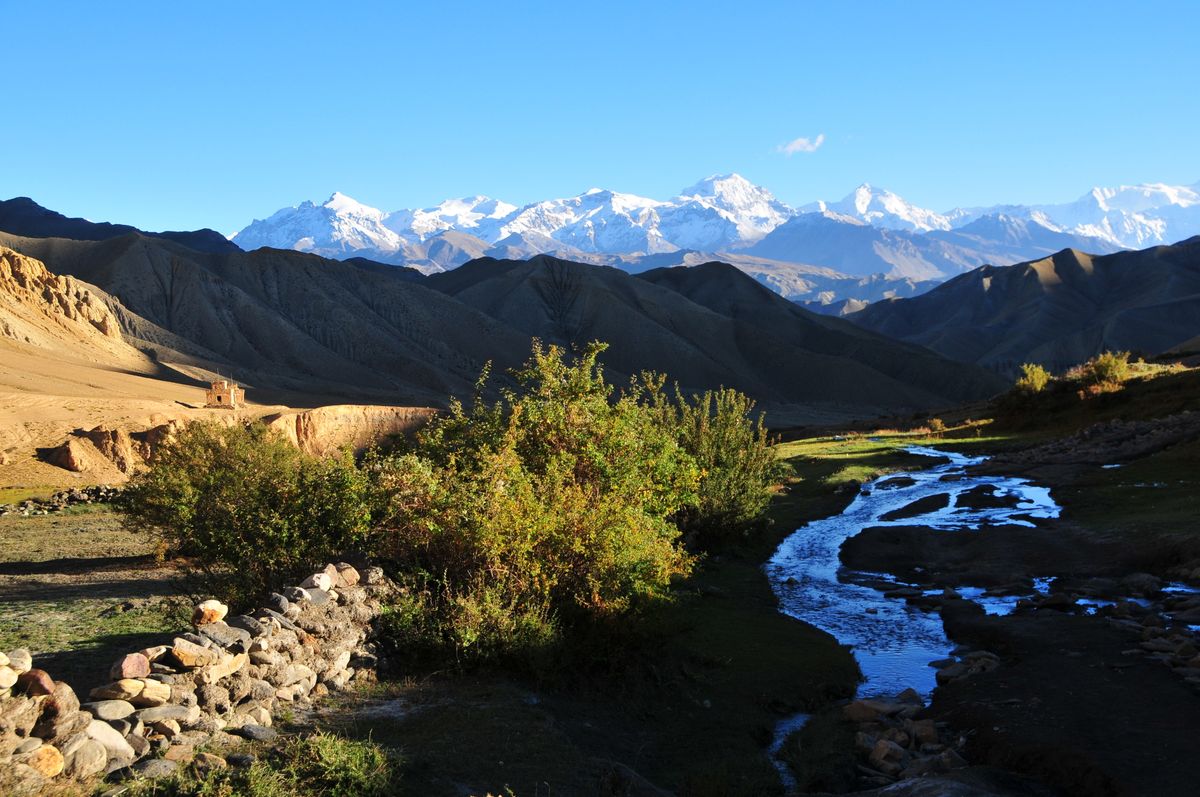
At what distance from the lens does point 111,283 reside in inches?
4099

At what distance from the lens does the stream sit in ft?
49.9

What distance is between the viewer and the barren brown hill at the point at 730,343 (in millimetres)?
127688

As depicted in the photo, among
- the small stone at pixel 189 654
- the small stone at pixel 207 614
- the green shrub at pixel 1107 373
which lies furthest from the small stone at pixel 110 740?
the green shrub at pixel 1107 373

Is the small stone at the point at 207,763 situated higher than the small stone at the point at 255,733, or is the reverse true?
the small stone at the point at 207,763

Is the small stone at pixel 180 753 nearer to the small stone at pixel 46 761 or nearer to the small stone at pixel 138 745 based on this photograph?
the small stone at pixel 138 745

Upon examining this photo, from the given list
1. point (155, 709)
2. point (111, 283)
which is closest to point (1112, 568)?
point (155, 709)

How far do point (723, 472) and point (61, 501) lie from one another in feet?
88.3

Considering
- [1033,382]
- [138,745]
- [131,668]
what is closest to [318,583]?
[131,668]

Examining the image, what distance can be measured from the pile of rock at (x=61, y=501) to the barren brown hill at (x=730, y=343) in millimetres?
82817

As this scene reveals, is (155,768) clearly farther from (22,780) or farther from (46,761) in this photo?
(22,780)

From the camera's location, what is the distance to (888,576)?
21781 millimetres

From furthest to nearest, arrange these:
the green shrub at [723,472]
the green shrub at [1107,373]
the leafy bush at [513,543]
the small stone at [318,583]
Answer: the green shrub at [1107,373], the green shrub at [723,472], the leafy bush at [513,543], the small stone at [318,583]

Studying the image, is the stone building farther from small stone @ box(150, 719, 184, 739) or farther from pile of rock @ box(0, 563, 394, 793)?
small stone @ box(150, 719, 184, 739)

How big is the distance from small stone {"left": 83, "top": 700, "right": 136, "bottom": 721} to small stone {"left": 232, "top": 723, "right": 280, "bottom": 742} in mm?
971
